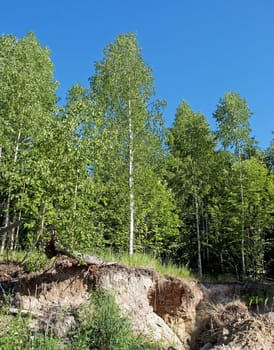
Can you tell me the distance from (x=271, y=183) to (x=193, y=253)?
21.7 feet

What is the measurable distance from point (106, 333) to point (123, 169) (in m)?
10.3

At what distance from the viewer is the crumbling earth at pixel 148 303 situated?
348 inches

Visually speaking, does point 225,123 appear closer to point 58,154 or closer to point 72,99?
point 72,99

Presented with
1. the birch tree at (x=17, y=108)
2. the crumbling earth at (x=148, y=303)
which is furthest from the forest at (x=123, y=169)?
the crumbling earth at (x=148, y=303)

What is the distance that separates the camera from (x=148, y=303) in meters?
11.4

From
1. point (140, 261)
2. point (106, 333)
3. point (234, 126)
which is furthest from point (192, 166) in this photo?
point (106, 333)

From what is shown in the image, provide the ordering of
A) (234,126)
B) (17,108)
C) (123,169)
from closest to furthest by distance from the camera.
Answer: (17,108), (123,169), (234,126)

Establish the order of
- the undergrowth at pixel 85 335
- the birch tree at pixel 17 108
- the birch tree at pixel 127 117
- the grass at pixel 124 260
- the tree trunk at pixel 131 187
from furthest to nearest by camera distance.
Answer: the birch tree at pixel 127 117 → the tree trunk at pixel 131 187 → the birch tree at pixel 17 108 → the grass at pixel 124 260 → the undergrowth at pixel 85 335

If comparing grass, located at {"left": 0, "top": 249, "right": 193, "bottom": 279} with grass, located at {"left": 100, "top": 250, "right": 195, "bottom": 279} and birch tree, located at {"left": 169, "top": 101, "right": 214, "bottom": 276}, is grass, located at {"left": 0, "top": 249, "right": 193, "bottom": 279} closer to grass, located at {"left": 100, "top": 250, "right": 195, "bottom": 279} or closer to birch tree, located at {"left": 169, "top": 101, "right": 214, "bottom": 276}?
grass, located at {"left": 100, "top": 250, "right": 195, "bottom": 279}

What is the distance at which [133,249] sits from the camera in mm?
17016

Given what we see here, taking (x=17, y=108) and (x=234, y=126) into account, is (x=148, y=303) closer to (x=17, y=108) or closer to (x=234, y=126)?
(x=17, y=108)

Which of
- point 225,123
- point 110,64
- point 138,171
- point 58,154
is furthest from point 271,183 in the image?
point 58,154

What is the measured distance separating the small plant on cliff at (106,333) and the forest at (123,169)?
7.14 feet

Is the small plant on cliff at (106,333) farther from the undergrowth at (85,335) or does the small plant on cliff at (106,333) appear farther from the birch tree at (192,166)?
the birch tree at (192,166)
